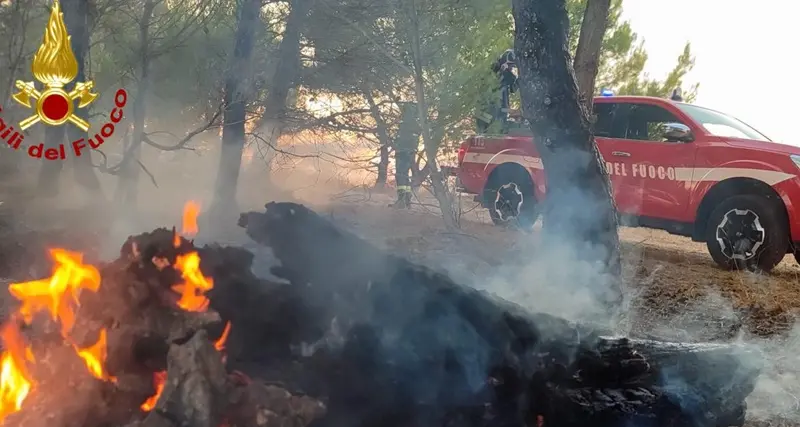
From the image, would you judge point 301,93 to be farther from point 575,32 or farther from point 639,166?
point 575,32

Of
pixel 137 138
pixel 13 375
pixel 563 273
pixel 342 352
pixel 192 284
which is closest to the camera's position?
pixel 13 375

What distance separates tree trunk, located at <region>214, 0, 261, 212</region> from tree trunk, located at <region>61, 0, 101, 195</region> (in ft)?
5.63

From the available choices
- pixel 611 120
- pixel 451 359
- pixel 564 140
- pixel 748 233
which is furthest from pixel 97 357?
pixel 611 120

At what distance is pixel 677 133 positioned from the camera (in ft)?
22.6

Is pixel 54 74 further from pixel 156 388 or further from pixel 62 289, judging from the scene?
pixel 156 388

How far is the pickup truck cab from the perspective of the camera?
6.21 meters

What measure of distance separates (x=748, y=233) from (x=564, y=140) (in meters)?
3.21

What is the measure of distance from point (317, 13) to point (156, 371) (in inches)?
284

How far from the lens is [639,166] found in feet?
24.2

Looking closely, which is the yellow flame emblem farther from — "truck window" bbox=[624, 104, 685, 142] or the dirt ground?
"truck window" bbox=[624, 104, 685, 142]

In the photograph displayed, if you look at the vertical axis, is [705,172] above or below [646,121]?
below

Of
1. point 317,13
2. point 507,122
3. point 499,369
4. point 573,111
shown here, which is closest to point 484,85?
point 507,122

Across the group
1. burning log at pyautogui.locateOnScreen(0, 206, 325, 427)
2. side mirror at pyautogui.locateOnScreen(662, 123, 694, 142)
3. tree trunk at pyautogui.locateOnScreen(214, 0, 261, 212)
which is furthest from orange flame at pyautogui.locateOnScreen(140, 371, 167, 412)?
side mirror at pyautogui.locateOnScreen(662, 123, 694, 142)

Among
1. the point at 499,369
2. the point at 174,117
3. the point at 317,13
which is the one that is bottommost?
→ the point at 499,369
